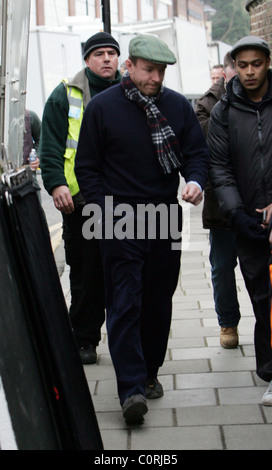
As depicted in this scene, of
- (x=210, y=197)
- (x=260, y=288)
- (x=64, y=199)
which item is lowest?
(x=260, y=288)

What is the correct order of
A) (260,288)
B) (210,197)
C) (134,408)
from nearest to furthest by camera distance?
(134,408) → (260,288) → (210,197)

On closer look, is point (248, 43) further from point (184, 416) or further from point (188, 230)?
point (188, 230)

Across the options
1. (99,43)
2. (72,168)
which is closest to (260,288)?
(72,168)

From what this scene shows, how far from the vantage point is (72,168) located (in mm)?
5270

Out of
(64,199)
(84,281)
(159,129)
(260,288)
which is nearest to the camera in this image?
(159,129)

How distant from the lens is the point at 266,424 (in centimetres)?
432

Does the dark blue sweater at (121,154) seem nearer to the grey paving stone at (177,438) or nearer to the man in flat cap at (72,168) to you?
the man in flat cap at (72,168)

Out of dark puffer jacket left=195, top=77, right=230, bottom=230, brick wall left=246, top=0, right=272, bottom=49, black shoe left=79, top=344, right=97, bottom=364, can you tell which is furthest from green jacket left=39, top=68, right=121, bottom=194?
brick wall left=246, top=0, right=272, bottom=49

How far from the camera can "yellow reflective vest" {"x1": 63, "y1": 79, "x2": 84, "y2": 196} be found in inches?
207

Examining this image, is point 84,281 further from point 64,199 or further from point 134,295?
point 134,295

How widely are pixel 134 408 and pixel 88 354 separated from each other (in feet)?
3.97

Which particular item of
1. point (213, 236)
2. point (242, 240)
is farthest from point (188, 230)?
point (242, 240)

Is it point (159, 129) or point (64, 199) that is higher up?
point (159, 129)

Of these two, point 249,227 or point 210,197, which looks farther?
point 210,197
